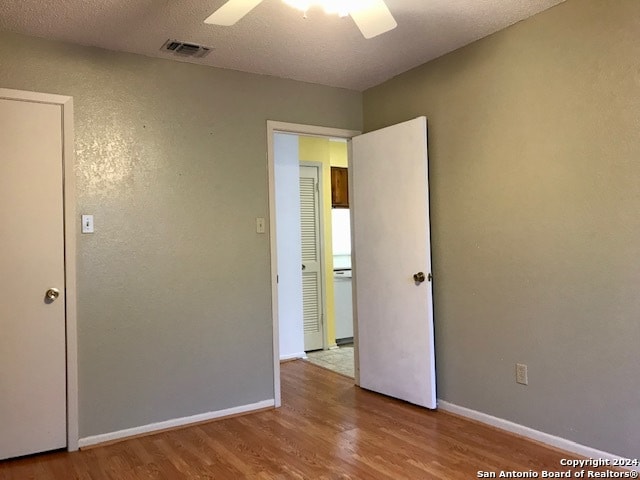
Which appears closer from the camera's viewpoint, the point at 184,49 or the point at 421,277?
the point at 184,49

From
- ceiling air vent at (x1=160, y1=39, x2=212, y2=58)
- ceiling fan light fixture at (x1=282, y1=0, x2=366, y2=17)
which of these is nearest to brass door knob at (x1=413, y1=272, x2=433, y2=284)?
ceiling fan light fixture at (x1=282, y1=0, x2=366, y2=17)

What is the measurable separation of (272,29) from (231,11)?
0.79 m

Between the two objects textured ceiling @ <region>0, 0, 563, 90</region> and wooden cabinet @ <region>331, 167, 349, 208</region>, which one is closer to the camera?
textured ceiling @ <region>0, 0, 563, 90</region>

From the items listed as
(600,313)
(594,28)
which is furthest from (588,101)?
(600,313)

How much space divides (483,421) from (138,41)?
302 centimetres

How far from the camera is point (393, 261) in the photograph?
358 centimetres

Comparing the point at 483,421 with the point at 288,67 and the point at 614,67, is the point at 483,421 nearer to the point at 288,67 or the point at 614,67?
the point at 614,67

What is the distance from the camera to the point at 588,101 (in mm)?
2553

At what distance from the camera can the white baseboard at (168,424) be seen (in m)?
2.96

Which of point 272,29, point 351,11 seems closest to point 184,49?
point 272,29

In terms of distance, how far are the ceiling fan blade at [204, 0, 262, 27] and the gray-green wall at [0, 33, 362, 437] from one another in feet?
3.99

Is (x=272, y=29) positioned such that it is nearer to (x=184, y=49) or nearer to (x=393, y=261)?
(x=184, y=49)

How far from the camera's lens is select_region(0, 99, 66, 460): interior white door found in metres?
2.75

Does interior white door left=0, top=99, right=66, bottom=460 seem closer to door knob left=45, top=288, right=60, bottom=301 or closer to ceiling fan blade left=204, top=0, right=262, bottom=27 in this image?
door knob left=45, top=288, right=60, bottom=301
